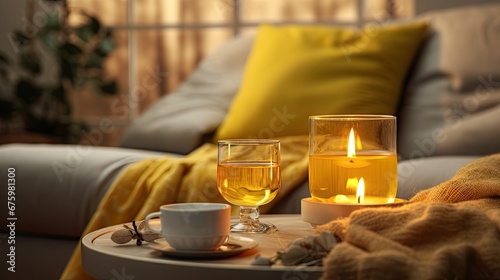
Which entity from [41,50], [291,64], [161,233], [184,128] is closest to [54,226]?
[184,128]

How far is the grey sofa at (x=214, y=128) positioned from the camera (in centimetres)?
204

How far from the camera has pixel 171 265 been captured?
0.99m

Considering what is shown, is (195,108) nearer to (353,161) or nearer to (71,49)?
(71,49)

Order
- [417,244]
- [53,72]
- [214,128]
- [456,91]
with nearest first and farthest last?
[417,244], [456,91], [214,128], [53,72]

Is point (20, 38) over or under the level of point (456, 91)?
over

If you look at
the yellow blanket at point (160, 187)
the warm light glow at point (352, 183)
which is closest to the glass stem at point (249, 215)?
the warm light glow at point (352, 183)

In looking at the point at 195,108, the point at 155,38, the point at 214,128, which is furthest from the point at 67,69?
the point at 214,128

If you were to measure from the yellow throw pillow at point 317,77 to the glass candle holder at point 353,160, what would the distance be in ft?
3.61

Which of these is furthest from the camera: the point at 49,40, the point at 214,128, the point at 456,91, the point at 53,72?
the point at 53,72

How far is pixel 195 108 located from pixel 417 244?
1.75 meters

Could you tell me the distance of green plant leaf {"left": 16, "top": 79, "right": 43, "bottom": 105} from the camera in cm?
323

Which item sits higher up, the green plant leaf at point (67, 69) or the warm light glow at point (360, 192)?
the green plant leaf at point (67, 69)

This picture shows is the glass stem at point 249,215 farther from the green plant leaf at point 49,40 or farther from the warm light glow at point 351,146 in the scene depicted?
the green plant leaf at point 49,40

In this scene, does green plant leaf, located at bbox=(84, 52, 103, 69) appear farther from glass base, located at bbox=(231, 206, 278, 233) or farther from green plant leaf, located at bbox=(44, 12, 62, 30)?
glass base, located at bbox=(231, 206, 278, 233)
